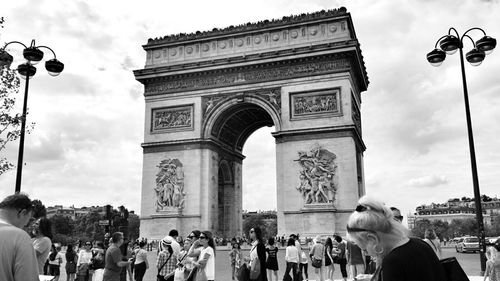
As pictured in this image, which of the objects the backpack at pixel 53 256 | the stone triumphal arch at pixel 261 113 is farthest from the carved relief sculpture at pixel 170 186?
the backpack at pixel 53 256

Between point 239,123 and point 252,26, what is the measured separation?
6.99 meters

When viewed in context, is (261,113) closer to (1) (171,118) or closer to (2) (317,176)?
(1) (171,118)

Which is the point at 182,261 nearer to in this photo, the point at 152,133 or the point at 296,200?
the point at 296,200

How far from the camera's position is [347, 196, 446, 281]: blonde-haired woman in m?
2.28

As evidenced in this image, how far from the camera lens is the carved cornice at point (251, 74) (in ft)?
91.6

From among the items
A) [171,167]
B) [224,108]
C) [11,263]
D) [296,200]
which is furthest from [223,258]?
[11,263]

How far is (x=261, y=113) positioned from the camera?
1293 inches

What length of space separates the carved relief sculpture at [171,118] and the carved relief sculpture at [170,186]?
7.56ft

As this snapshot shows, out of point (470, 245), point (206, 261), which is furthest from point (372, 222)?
point (470, 245)

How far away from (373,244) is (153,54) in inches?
1218

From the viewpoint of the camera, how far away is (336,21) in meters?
28.3

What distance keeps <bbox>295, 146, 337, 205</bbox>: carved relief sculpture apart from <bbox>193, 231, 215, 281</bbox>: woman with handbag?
19568 mm

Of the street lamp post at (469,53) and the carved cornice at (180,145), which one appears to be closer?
the street lamp post at (469,53)

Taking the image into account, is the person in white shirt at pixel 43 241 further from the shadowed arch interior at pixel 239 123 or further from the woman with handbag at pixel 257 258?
the shadowed arch interior at pixel 239 123
